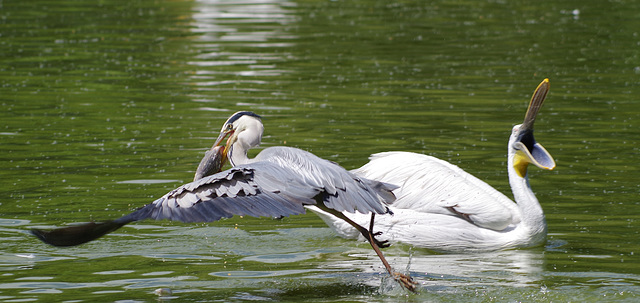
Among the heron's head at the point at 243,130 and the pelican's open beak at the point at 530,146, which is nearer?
the heron's head at the point at 243,130

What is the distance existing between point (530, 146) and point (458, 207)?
753mm

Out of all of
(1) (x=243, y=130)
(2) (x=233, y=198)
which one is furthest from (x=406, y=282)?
(1) (x=243, y=130)

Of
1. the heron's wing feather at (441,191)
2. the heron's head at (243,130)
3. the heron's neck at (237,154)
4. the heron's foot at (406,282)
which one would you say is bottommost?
the heron's foot at (406,282)

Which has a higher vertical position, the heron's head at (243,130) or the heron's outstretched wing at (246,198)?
the heron's head at (243,130)

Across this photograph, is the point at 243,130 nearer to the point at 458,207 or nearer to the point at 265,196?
the point at 265,196

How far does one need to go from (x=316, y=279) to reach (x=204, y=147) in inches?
159

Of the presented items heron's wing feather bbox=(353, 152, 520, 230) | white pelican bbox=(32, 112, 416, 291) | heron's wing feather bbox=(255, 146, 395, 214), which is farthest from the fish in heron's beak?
heron's wing feather bbox=(353, 152, 520, 230)

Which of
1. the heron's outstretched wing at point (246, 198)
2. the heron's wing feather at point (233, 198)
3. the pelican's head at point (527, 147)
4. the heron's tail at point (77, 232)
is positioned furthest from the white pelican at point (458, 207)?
the heron's tail at point (77, 232)

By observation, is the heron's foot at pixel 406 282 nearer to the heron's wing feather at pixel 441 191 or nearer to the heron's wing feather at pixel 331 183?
the heron's wing feather at pixel 331 183

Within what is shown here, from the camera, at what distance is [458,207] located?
301 inches

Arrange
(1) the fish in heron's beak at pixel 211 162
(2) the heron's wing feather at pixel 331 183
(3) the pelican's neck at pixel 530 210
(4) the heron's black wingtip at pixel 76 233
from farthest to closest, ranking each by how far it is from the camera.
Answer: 1. (3) the pelican's neck at pixel 530 210
2. (1) the fish in heron's beak at pixel 211 162
3. (2) the heron's wing feather at pixel 331 183
4. (4) the heron's black wingtip at pixel 76 233

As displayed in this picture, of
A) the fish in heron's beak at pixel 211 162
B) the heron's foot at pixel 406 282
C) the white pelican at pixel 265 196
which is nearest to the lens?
the white pelican at pixel 265 196

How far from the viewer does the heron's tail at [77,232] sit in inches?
226

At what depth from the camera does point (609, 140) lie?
10.8 m
